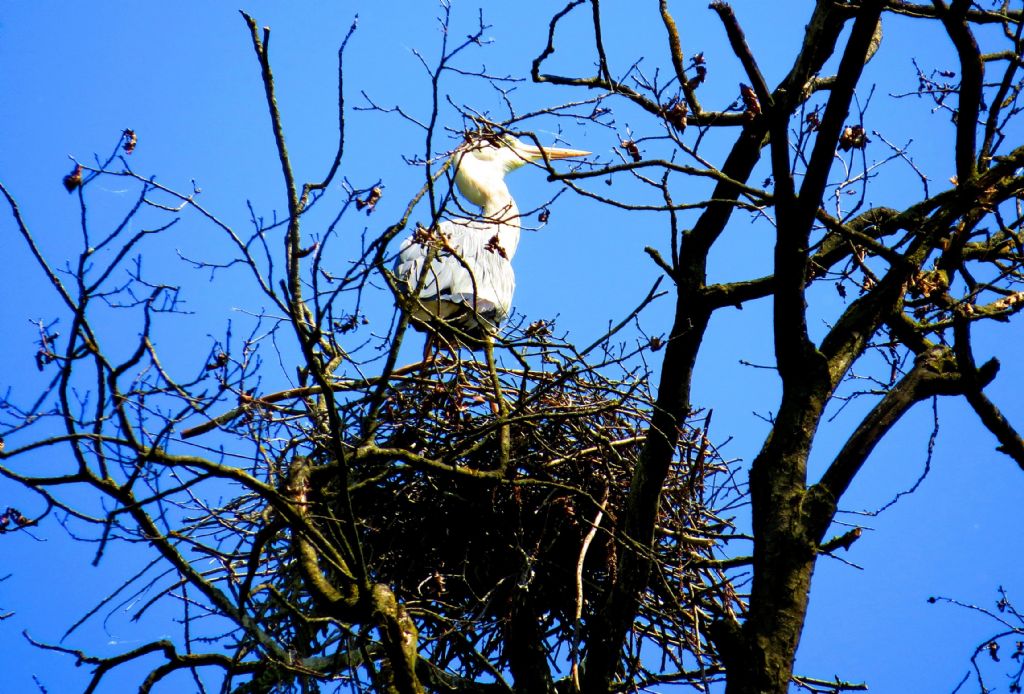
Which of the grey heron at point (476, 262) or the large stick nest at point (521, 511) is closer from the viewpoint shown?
the large stick nest at point (521, 511)

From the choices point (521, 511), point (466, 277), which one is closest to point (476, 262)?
point (466, 277)

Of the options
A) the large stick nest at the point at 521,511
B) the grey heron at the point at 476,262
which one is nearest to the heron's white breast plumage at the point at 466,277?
the grey heron at the point at 476,262

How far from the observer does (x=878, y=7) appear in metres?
2.54

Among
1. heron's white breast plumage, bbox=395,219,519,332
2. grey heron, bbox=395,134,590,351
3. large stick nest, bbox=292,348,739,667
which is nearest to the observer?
large stick nest, bbox=292,348,739,667

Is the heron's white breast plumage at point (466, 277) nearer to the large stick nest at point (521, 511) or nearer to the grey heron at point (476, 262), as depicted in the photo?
the grey heron at point (476, 262)

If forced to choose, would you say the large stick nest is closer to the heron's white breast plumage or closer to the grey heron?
the grey heron

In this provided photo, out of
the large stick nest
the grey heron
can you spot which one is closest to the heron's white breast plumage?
the grey heron

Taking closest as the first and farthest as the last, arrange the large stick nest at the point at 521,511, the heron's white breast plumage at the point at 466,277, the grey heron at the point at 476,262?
the large stick nest at the point at 521,511 → the grey heron at the point at 476,262 → the heron's white breast plumage at the point at 466,277

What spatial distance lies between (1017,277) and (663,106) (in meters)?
1.46

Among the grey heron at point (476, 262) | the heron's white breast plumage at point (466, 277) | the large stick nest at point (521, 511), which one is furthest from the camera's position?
the heron's white breast plumage at point (466, 277)

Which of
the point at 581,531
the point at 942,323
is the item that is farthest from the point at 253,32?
the point at 581,531

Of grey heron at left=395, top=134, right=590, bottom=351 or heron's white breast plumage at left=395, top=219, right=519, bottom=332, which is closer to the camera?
grey heron at left=395, top=134, right=590, bottom=351

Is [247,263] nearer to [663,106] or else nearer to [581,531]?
[663,106]

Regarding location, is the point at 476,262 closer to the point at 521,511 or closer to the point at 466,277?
the point at 466,277
